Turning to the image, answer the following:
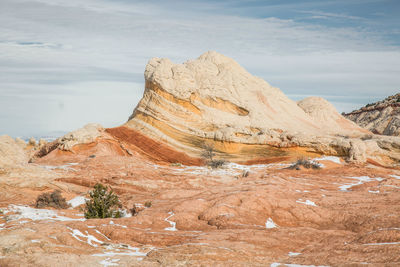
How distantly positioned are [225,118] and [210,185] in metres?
18.3

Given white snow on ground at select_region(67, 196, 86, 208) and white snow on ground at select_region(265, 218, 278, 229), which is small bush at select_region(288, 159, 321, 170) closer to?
white snow on ground at select_region(265, 218, 278, 229)

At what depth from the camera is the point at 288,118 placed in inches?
1957

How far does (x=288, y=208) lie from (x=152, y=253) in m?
8.40

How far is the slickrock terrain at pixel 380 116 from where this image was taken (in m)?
67.4

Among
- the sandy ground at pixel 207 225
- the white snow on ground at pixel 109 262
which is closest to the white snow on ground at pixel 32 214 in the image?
the sandy ground at pixel 207 225

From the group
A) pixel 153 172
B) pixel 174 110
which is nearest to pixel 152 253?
pixel 153 172

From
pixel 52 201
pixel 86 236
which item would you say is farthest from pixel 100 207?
pixel 86 236

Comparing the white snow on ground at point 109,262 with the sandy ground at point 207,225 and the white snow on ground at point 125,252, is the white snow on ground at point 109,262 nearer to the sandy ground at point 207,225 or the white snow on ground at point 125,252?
the sandy ground at point 207,225

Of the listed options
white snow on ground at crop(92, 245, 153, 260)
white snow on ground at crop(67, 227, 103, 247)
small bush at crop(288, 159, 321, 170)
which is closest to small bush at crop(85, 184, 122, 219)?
white snow on ground at crop(67, 227, 103, 247)

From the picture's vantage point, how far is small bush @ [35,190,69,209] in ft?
65.6

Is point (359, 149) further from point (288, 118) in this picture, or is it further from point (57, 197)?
point (57, 197)

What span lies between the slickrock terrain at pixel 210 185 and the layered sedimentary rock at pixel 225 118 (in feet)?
0.47

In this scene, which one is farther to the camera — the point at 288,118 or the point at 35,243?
the point at 288,118

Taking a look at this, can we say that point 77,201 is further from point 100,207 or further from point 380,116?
point 380,116
